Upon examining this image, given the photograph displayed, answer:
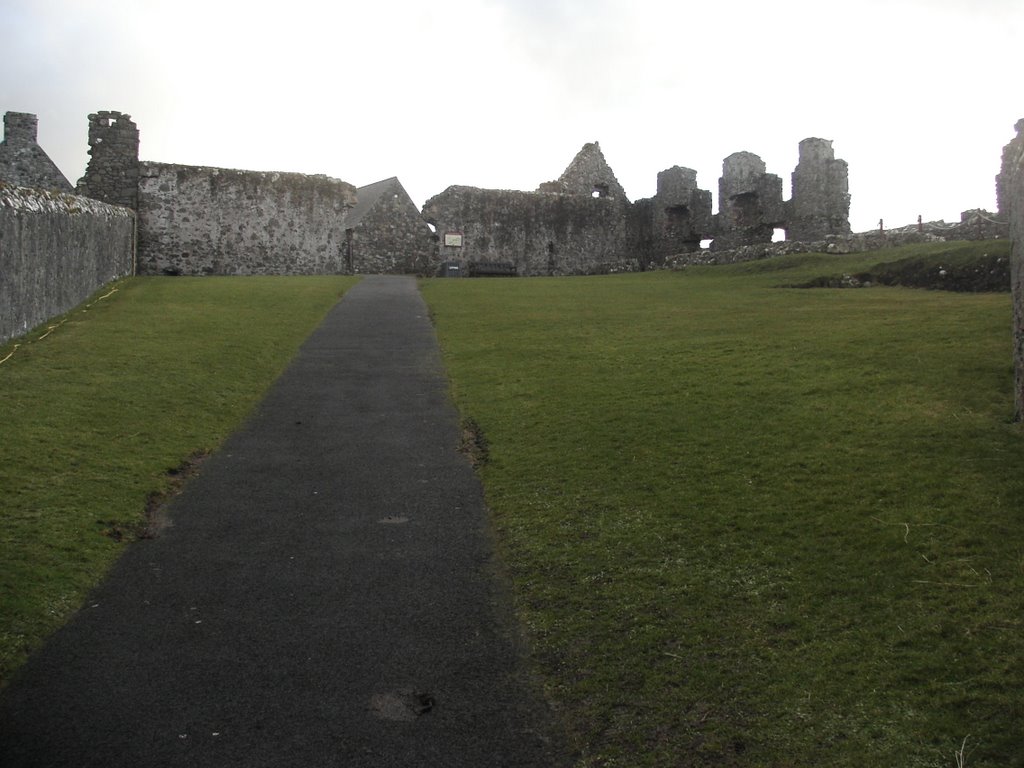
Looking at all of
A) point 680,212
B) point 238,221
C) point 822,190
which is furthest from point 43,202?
point 680,212

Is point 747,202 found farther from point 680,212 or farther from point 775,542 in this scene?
point 775,542

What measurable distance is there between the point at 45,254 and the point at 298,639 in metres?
13.0

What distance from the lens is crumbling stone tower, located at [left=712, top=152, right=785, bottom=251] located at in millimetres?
36469

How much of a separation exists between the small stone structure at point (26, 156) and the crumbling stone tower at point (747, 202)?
24.6m

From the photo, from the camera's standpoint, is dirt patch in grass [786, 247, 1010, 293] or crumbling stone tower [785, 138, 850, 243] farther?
crumbling stone tower [785, 138, 850, 243]

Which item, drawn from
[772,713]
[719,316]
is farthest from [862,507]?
[719,316]

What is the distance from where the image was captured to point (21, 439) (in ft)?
31.0

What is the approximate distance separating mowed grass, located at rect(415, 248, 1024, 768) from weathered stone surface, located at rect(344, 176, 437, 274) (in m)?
20.2

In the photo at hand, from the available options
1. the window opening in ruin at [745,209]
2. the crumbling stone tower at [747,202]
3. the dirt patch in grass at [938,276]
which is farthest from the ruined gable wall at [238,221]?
the dirt patch in grass at [938,276]

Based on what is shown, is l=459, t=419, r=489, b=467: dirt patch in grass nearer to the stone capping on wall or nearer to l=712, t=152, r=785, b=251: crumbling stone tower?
the stone capping on wall

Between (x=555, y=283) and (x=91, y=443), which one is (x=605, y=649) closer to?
(x=91, y=443)

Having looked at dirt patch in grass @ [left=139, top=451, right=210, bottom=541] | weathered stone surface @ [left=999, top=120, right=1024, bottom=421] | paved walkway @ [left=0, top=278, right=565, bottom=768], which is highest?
weathered stone surface @ [left=999, top=120, right=1024, bottom=421]

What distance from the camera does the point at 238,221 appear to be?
3138cm

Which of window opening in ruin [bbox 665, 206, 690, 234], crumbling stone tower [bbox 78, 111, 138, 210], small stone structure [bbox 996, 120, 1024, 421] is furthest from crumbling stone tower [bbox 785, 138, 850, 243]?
small stone structure [bbox 996, 120, 1024, 421]
